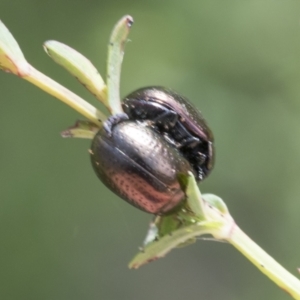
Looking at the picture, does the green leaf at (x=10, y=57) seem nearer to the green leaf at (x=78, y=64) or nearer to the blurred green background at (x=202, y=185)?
the green leaf at (x=78, y=64)

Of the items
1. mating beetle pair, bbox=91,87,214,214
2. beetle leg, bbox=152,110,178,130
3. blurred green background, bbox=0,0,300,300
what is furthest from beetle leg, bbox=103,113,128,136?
blurred green background, bbox=0,0,300,300

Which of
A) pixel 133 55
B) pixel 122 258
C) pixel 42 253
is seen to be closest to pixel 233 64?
pixel 133 55

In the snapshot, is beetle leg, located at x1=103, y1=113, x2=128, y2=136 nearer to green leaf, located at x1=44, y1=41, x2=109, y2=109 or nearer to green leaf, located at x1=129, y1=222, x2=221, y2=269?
green leaf, located at x1=44, y1=41, x2=109, y2=109

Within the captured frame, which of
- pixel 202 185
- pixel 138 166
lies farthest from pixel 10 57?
pixel 202 185

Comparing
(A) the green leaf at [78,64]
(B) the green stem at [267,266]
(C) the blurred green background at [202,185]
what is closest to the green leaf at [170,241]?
(B) the green stem at [267,266]

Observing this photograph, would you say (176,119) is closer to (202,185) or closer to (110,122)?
(110,122)

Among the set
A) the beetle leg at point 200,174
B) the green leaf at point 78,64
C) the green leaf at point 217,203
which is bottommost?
the green leaf at point 217,203
